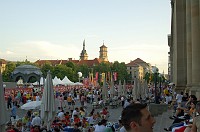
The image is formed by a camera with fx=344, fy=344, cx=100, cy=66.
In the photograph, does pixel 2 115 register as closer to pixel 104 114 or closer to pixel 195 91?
pixel 195 91

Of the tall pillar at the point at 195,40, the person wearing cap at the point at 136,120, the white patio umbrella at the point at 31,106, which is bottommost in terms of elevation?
the white patio umbrella at the point at 31,106

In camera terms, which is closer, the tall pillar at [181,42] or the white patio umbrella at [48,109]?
the white patio umbrella at [48,109]

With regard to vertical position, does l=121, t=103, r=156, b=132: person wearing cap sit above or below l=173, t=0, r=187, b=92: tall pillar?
below

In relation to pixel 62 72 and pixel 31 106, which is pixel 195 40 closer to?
pixel 31 106

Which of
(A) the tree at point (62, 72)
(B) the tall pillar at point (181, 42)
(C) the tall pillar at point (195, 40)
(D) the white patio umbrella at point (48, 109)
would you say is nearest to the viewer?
(D) the white patio umbrella at point (48, 109)

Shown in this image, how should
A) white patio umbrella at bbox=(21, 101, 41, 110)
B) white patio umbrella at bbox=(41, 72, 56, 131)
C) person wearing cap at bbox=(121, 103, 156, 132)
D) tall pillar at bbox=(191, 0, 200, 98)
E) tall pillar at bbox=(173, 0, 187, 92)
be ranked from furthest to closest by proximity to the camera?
tall pillar at bbox=(173, 0, 187, 92) → white patio umbrella at bbox=(21, 101, 41, 110) → tall pillar at bbox=(191, 0, 200, 98) → white patio umbrella at bbox=(41, 72, 56, 131) → person wearing cap at bbox=(121, 103, 156, 132)

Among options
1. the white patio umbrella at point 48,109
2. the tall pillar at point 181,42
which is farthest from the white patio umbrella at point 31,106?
the tall pillar at point 181,42

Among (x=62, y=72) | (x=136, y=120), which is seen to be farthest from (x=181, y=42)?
(x=62, y=72)

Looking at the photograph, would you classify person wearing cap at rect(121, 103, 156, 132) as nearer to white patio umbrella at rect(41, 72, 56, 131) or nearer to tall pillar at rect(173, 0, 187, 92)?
white patio umbrella at rect(41, 72, 56, 131)

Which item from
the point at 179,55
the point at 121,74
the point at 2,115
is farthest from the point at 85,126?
→ the point at 121,74

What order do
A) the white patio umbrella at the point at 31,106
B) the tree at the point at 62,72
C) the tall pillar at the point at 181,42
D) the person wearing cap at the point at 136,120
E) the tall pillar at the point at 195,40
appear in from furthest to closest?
the tree at the point at 62,72, the tall pillar at the point at 181,42, the white patio umbrella at the point at 31,106, the tall pillar at the point at 195,40, the person wearing cap at the point at 136,120

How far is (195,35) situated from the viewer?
1608 centimetres

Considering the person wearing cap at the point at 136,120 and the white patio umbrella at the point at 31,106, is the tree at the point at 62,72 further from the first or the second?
the person wearing cap at the point at 136,120

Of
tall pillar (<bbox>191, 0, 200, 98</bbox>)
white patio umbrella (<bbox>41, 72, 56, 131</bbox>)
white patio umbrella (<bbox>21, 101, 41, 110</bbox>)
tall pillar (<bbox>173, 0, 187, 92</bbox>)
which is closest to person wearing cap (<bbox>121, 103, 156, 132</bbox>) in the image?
white patio umbrella (<bbox>41, 72, 56, 131</bbox>)
